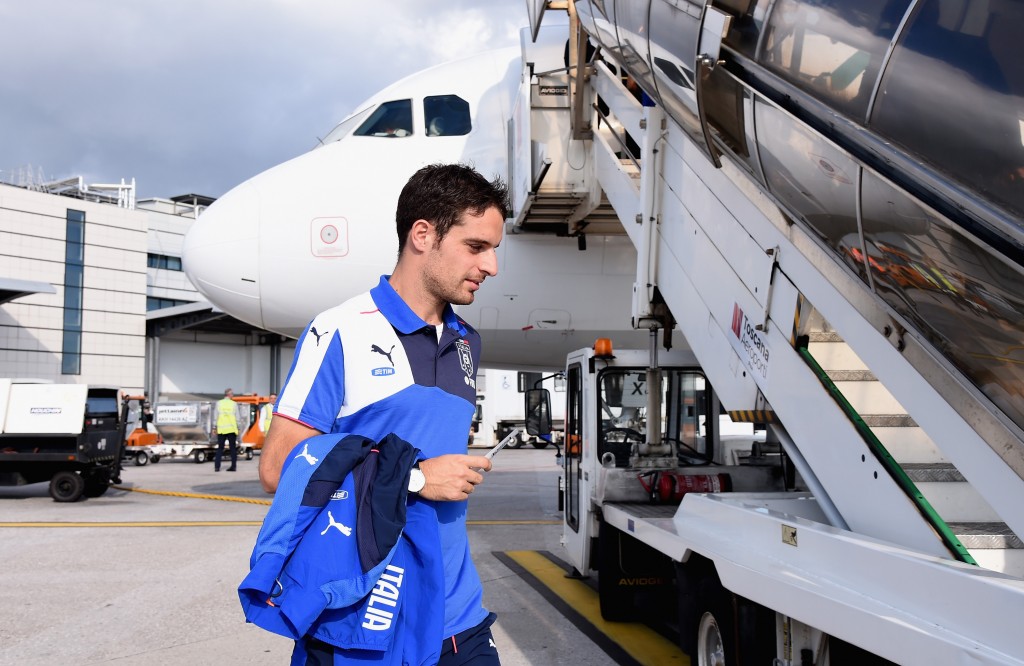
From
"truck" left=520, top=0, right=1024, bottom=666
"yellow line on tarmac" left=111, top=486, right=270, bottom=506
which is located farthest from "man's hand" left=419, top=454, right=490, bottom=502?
"yellow line on tarmac" left=111, top=486, right=270, bottom=506

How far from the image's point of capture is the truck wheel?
41.5 feet

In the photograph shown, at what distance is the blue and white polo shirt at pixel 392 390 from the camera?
1.76m

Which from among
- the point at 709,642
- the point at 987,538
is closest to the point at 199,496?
the point at 709,642

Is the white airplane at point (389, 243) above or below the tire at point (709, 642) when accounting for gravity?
above

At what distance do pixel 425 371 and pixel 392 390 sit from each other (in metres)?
0.10

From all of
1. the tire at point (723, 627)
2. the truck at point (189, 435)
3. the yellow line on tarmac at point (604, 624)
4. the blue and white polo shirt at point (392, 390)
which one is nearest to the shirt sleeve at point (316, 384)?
the blue and white polo shirt at point (392, 390)

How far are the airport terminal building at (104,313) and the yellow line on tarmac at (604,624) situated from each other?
25841mm

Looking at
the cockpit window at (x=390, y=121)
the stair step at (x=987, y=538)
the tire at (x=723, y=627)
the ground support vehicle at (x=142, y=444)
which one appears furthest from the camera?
the ground support vehicle at (x=142, y=444)

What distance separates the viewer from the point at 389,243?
787cm

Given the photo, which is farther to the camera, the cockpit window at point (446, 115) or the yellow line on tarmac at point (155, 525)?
the yellow line on tarmac at point (155, 525)

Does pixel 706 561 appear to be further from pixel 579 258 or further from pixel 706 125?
Result: pixel 579 258

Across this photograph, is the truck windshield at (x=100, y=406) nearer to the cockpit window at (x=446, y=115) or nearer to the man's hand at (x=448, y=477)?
the cockpit window at (x=446, y=115)

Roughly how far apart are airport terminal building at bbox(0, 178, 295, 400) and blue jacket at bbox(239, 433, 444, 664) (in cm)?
3018

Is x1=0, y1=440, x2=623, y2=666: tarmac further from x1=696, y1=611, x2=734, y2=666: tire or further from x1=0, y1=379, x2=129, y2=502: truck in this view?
x1=696, y1=611, x2=734, y2=666: tire
